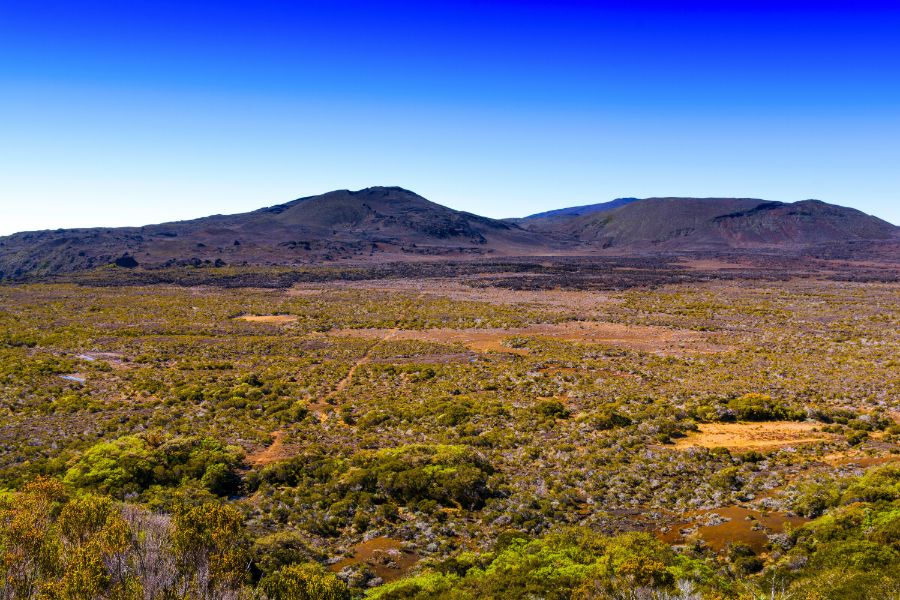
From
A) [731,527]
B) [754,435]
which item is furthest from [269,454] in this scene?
[754,435]

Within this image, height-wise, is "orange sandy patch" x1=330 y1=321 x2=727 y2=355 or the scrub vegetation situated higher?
"orange sandy patch" x1=330 y1=321 x2=727 y2=355

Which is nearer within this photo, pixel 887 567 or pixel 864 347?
pixel 887 567

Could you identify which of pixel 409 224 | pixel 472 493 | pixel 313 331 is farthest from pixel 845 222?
pixel 472 493

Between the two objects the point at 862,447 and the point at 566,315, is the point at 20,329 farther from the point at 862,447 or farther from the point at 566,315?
the point at 862,447

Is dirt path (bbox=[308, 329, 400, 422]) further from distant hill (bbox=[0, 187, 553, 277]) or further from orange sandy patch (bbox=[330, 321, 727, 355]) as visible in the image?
distant hill (bbox=[0, 187, 553, 277])

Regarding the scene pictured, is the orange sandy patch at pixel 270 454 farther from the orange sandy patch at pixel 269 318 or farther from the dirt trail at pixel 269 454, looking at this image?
the orange sandy patch at pixel 269 318

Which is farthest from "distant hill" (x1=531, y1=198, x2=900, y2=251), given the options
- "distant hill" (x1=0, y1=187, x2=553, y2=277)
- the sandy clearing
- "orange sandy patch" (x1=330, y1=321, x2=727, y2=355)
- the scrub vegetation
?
the scrub vegetation
